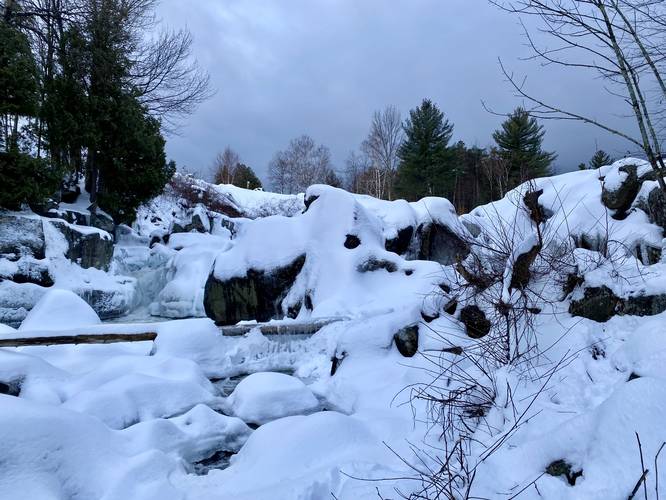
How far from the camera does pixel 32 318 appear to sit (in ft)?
22.0

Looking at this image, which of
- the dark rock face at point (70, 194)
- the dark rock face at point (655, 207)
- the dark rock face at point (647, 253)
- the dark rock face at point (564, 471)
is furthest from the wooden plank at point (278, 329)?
the dark rock face at point (70, 194)

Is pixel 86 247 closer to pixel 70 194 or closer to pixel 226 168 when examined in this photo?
pixel 70 194

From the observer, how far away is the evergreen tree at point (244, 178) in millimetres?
43697

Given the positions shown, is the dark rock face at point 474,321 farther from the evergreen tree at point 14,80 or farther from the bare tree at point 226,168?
the bare tree at point 226,168

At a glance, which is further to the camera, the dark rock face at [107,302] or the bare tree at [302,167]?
the bare tree at [302,167]

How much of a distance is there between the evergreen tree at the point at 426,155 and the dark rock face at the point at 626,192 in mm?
20042

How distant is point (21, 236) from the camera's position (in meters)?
10.1

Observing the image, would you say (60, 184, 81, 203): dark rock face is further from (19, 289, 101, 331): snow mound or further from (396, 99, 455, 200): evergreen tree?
(396, 99, 455, 200): evergreen tree

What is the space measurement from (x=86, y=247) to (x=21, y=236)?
1658mm

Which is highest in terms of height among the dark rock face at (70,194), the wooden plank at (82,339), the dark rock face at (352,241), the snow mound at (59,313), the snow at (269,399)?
the dark rock face at (70,194)

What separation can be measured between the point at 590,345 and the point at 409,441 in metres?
2.02

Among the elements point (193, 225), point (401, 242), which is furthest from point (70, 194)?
point (401, 242)

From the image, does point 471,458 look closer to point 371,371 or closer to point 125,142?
point 371,371

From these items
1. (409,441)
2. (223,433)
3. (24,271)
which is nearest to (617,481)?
(409,441)
